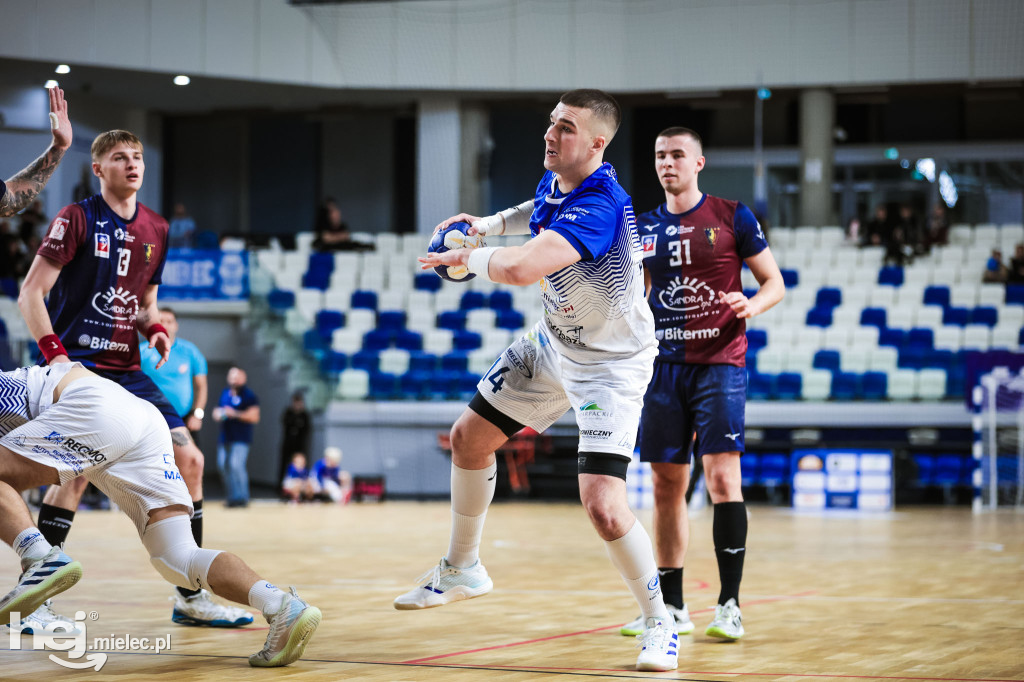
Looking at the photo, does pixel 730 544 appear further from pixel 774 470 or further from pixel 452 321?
pixel 452 321

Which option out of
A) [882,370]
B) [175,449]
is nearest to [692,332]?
[175,449]

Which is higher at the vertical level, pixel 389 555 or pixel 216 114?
pixel 216 114

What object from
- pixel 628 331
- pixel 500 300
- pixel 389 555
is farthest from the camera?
pixel 500 300

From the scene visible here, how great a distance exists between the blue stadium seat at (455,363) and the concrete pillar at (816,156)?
25.5ft

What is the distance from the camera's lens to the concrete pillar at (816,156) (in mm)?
20562

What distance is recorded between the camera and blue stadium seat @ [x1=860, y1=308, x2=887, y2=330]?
17.4m

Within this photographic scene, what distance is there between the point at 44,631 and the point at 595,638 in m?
2.25

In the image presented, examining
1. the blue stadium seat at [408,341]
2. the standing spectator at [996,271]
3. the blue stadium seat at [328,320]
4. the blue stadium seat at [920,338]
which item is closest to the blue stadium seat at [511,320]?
the blue stadium seat at [408,341]

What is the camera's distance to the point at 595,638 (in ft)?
15.8

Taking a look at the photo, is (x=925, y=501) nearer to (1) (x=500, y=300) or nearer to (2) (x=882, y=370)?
(2) (x=882, y=370)

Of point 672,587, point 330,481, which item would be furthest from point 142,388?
point 330,481

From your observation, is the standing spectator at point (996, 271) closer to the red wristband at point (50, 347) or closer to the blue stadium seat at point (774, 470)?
the blue stadium seat at point (774, 470)

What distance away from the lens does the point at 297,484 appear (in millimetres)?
16016

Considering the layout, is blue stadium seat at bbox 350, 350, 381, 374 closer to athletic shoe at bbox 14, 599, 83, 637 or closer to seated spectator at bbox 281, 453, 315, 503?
seated spectator at bbox 281, 453, 315, 503
